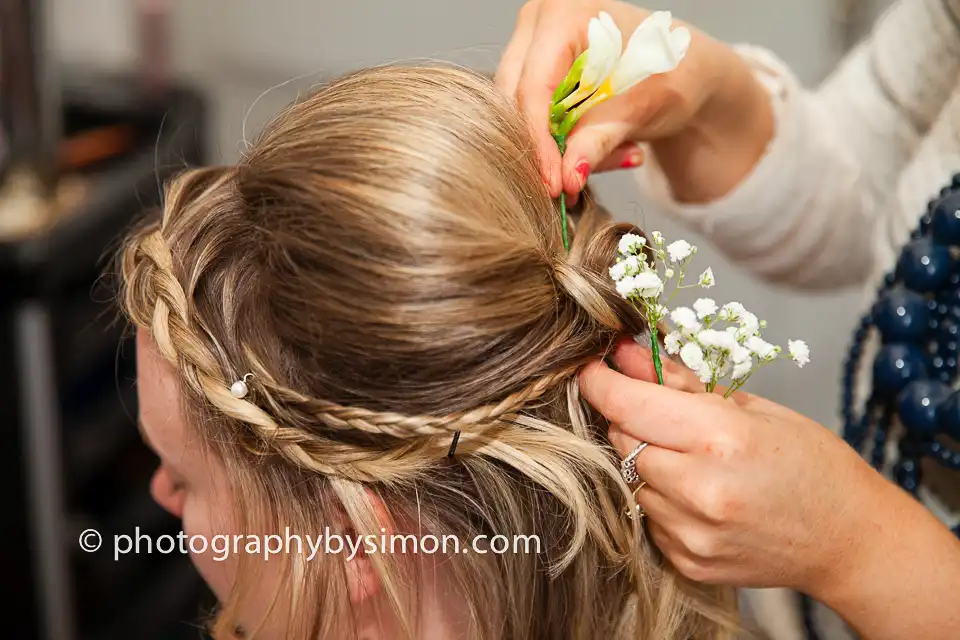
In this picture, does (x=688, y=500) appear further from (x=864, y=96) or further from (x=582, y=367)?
(x=864, y=96)

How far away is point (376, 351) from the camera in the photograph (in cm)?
60

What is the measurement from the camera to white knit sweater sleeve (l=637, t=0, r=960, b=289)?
958mm

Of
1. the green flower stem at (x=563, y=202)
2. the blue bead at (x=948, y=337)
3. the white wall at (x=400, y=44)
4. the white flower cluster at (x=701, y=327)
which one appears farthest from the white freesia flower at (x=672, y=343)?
the white wall at (x=400, y=44)

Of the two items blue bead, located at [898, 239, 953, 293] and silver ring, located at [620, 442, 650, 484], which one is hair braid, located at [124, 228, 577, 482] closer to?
silver ring, located at [620, 442, 650, 484]

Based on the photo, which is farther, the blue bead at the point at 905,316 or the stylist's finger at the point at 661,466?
the blue bead at the point at 905,316

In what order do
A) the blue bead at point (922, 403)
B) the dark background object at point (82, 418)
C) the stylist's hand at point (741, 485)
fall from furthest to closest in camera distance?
the dark background object at point (82, 418)
the blue bead at point (922, 403)
the stylist's hand at point (741, 485)

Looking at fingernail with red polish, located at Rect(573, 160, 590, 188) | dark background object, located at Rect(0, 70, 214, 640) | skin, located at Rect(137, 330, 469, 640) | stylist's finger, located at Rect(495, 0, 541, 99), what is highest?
stylist's finger, located at Rect(495, 0, 541, 99)

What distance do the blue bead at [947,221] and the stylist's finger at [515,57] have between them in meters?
0.39

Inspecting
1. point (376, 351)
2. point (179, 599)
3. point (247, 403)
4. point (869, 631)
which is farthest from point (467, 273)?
point (179, 599)

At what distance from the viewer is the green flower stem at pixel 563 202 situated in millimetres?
673

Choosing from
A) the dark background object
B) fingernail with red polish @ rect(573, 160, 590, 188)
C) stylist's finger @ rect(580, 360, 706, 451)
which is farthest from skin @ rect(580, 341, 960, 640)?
the dark background object

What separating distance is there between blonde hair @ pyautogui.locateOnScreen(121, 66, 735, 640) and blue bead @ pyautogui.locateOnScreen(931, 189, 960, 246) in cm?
33

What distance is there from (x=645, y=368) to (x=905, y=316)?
12.1 inches

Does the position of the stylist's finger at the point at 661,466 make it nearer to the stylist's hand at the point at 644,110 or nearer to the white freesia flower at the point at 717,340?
the white freesia flower at the point at 717,340
